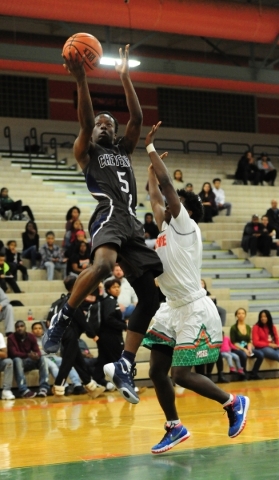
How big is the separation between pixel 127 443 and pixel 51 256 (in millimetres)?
9090

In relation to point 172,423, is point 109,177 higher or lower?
higher

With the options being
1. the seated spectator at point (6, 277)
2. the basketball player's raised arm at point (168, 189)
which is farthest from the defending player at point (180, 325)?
the seated spectator at point (6, 277)

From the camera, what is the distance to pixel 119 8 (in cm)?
1664

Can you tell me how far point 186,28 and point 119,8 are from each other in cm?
179

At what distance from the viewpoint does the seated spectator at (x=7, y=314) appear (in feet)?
44.9

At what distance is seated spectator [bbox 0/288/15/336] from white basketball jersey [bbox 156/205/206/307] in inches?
282

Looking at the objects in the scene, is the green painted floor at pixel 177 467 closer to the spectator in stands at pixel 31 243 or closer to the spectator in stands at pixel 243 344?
the spectator in stands at pixel 243 344

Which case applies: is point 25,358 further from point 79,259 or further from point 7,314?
point 79,259

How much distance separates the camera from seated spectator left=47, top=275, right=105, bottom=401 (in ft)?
40.3

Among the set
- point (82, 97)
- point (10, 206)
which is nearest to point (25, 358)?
point (10, 206)

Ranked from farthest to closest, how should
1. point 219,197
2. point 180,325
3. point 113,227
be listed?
point 219,197 → point 180,325 → point 113,227

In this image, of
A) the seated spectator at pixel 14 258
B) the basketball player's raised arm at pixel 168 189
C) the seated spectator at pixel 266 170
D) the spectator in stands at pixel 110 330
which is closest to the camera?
the basketball player's raised arm at pixel 168 189

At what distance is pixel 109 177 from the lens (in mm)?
6543

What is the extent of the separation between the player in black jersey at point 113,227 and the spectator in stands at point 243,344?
8.78 metres
